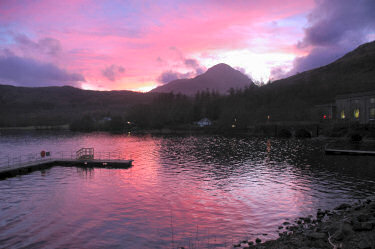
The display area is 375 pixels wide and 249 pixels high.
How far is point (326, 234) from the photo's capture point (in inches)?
647

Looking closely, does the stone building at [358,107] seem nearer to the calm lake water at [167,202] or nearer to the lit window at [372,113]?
the lit window at [372,113]

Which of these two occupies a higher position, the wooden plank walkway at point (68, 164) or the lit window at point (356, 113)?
the lit window at point (356, 113)

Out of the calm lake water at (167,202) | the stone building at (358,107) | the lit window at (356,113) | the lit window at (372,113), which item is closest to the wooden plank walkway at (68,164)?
the calm lake water at (167,202)

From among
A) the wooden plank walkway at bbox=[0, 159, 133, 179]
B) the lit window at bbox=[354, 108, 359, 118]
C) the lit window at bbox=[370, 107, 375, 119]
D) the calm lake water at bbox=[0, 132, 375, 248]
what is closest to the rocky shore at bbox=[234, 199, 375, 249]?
the calm lake water at bbox=[0, 132, 375, 248]

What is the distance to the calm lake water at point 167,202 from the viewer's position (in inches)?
737

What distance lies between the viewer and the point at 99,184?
3400cm

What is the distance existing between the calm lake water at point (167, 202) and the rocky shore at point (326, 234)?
1435mm

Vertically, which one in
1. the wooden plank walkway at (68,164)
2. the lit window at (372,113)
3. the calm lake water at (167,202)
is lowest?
the calm lake water at (167,202)

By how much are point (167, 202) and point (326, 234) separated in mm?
14368

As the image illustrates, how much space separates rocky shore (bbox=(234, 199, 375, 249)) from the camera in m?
14.4

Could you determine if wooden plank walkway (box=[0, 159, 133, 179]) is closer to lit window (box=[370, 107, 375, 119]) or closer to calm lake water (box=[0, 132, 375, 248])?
calm lake water (box=[0, 132, 375, 248])

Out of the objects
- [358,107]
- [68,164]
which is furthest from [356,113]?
[68,164]

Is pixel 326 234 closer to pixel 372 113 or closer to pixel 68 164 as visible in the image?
pixel 68 164

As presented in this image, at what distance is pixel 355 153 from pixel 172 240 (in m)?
49.1
